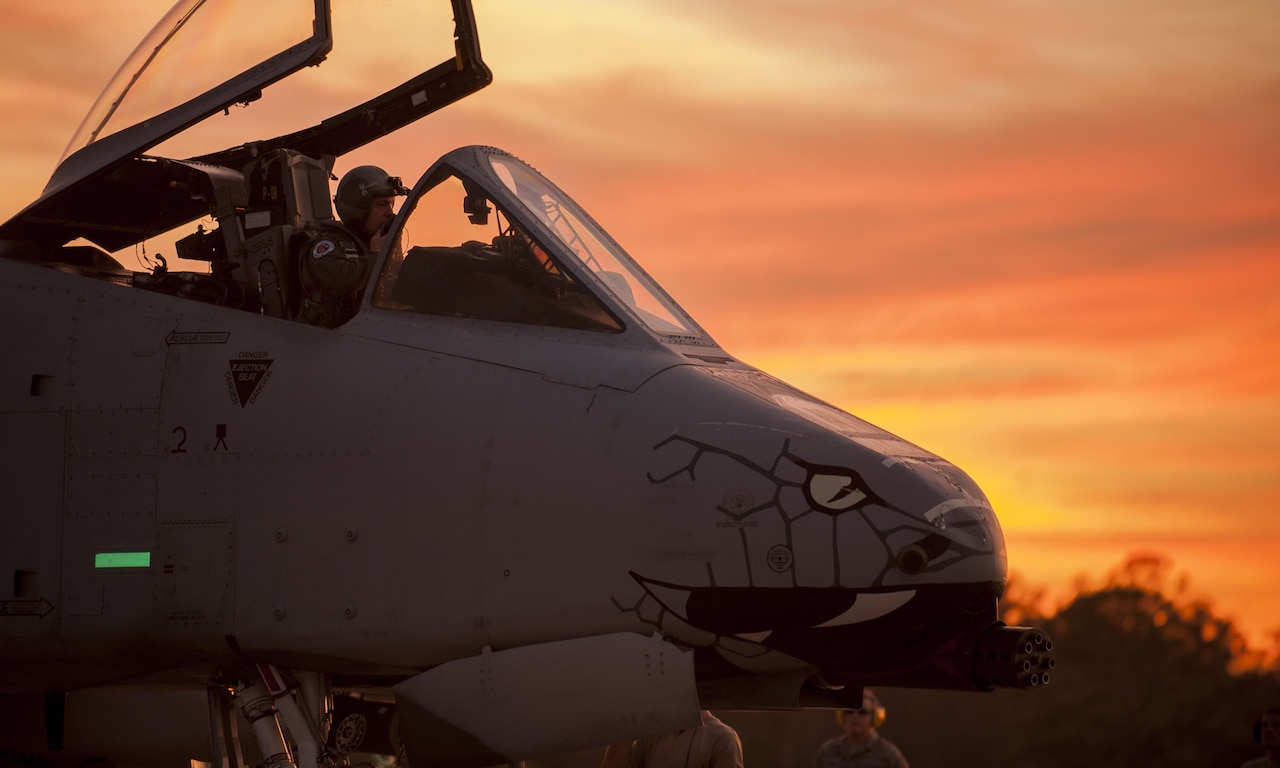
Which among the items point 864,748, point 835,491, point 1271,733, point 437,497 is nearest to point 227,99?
point 437,497

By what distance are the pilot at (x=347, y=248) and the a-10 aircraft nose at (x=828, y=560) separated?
224 cm

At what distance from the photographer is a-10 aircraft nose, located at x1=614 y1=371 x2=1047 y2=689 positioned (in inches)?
252

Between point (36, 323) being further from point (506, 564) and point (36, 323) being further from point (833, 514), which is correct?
point (833, 514)

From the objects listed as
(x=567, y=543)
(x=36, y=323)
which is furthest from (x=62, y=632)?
(x=567, y=543)

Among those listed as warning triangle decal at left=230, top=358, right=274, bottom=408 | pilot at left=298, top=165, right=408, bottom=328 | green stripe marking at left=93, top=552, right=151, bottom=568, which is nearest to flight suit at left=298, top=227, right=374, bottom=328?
pilot at left=298, top=165, right=408, bottom=328

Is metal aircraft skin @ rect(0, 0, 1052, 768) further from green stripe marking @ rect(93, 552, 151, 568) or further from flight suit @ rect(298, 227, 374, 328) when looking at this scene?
flight suit @ rect(298, 227, 374, 328)

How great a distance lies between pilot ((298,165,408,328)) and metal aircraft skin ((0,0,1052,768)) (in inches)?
8.3

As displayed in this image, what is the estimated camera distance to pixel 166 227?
30.9ft

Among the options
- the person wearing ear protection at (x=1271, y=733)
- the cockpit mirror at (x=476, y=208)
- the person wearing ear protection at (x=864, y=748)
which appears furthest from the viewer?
the person wearing ear protection at (x=864, y=748)

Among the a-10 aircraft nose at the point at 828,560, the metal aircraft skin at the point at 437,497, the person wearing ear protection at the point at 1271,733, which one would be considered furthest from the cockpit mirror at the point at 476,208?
the person wearing ear protection at the point at 1271,733

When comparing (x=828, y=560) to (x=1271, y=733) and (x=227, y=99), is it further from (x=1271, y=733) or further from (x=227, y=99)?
(x=1271, y=733)

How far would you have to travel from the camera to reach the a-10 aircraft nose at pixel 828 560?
641 cm

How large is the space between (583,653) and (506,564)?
0.53 metres

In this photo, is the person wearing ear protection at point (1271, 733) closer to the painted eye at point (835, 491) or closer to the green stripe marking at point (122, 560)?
the painted eye at point (835, 491)
